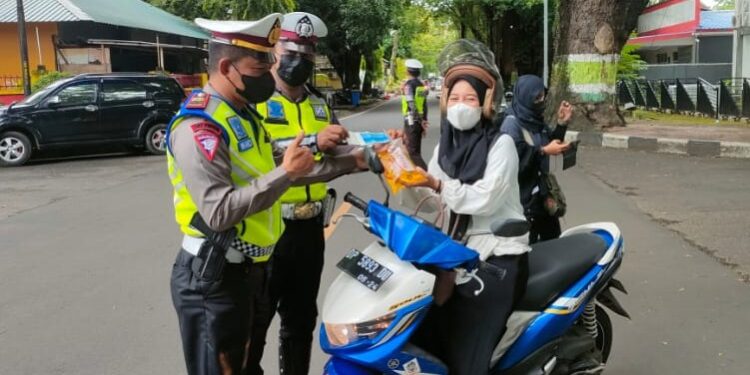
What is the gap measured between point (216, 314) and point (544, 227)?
2.86 metres

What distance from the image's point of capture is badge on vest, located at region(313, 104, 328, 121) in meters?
3.44

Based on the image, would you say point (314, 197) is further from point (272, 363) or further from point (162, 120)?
point (162, 120)

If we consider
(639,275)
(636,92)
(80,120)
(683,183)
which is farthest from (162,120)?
(636,92)

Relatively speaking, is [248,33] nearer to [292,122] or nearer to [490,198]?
[292,122]

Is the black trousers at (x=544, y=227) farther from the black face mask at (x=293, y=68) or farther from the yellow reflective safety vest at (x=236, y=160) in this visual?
the yellow reflective safety vest at (x=236, y=160)

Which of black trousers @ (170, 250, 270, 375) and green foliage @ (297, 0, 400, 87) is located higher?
green foliage @ (297, 0, 400, 87)

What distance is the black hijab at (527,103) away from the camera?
4.40m

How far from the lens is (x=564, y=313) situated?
299 centimetres

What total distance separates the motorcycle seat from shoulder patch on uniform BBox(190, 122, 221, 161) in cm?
144

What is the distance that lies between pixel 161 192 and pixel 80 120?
16.6ft

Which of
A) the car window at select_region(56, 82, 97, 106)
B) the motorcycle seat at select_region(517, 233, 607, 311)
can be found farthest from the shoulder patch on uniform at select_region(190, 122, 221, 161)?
the car window at select_region(56, 82, 97, 106)

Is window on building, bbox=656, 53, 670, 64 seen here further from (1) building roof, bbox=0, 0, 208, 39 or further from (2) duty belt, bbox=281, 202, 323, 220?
(2) duty belt, bbox=281, 202, 323, 220

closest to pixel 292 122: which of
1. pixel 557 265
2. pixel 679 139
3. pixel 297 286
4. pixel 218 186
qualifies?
pixel 297 286

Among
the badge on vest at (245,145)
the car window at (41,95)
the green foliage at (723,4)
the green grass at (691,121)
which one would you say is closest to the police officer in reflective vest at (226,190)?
the badge on vest at (245,145)
